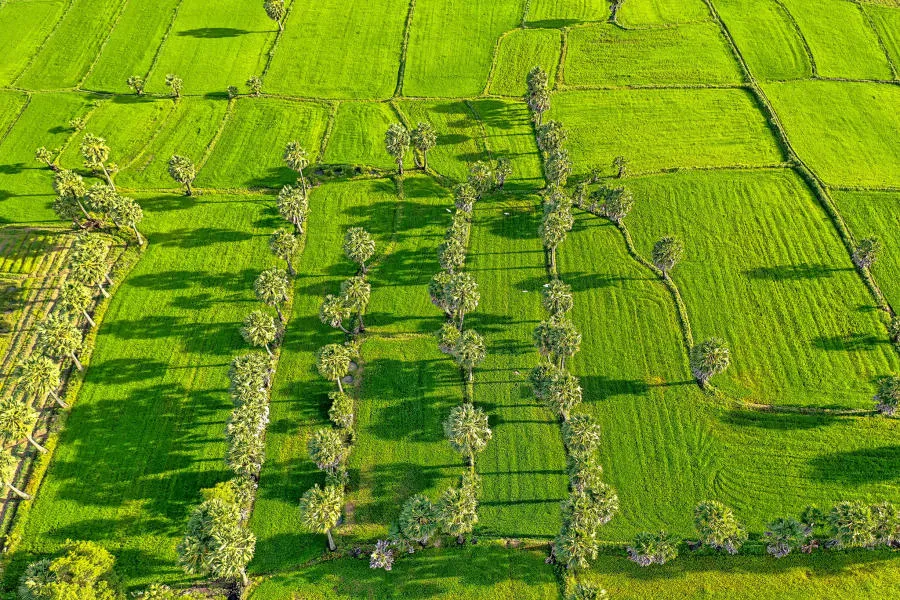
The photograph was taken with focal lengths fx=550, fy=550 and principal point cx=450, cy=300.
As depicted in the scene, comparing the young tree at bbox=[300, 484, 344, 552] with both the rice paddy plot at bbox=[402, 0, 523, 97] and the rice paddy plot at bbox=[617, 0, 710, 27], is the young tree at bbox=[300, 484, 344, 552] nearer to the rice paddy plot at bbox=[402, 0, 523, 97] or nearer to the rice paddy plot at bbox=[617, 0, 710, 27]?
the rice paddy plot at bbox=[402, 0, 523, 97]

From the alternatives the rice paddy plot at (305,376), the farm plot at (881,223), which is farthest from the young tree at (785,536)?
the rice paddy plot at (305,376)

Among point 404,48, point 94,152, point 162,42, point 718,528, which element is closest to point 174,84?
point 162,42

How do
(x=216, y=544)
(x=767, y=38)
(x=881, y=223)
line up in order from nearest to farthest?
1. (x=216, y=544)
2. (x=881, y=223)
3. (x=767, y=38)

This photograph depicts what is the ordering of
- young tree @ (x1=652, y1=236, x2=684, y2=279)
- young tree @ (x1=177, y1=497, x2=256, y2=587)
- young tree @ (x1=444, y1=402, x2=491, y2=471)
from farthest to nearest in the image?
1. young tree @ (x1=652, y1=236, x2=684, y2=279)
2. young tree @ (x1=444, y1=402, x2=491, y2=471)
3. young tree @ (x1=177, y1=497, x2=256, y2=587)

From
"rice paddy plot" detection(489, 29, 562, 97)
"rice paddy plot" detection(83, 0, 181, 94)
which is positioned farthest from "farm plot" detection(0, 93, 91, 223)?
"rice paddy plot" detection(489, 29, 562, 97)

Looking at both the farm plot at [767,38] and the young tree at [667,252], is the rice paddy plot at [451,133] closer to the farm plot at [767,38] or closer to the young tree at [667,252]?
the young tree at [667,252]

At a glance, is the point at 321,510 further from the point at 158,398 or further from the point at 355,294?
the point at 158,398
